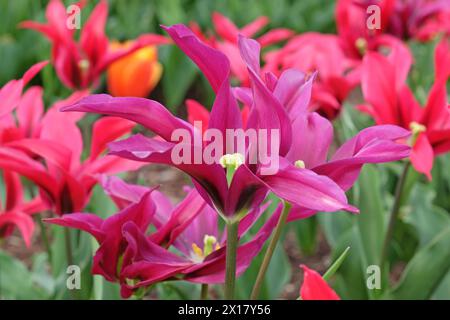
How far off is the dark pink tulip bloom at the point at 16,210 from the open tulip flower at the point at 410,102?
0.48 metres

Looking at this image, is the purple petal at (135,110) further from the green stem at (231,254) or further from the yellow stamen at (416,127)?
the yellow stamen at (416,127)

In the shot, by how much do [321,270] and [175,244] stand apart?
1.17 meters

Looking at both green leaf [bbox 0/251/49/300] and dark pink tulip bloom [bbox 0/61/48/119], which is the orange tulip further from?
dark pink tulip bloom [bbox 0/61/48/119]

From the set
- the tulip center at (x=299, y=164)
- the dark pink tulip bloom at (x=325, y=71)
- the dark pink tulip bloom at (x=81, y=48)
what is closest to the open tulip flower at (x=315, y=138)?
the tulip center at (x=299, y=164)

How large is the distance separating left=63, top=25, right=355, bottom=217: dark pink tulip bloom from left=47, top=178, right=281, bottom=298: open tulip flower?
0.11 m

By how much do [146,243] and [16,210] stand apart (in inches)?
15.8

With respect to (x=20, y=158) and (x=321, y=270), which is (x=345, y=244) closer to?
(x=321, y=270)

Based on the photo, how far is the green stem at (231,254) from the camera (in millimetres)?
743

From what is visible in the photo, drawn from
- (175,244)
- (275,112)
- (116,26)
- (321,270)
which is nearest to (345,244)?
(321,270)

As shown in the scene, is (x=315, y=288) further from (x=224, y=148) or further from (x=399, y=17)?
(x=399, y=17)

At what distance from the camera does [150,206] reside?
91 cm

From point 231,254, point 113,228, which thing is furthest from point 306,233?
point 231,254

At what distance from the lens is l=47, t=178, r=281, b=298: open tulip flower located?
85 cm

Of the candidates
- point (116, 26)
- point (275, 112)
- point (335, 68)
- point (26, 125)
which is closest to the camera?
point (275, 112)
